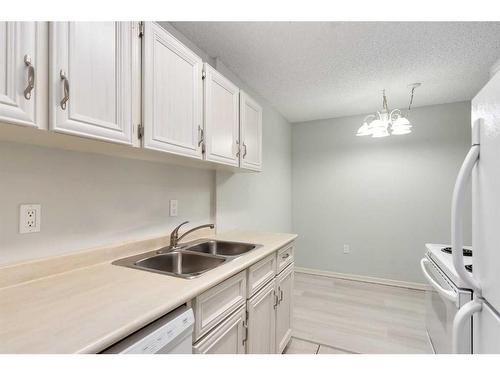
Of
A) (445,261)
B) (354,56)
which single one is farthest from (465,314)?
(354,56)

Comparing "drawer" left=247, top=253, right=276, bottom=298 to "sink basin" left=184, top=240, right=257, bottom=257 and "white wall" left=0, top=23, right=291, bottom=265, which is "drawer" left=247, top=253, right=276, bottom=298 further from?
"white wall" left=0, top=23, right=291, bottom=265

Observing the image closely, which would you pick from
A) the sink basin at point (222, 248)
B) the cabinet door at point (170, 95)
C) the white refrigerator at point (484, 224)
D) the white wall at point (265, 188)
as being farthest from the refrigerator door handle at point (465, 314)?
the white wall at point (265, 188)

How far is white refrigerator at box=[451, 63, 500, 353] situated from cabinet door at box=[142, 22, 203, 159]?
4.16 ft

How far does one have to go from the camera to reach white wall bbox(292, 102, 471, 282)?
3.08m

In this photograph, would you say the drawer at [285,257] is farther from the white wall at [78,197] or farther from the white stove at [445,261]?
the white stove at [445,261]

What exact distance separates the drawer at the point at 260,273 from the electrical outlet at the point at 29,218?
39.7 inches

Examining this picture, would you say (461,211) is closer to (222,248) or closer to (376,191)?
(222,248)

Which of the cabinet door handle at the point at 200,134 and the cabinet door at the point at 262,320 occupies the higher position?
the cabinet door handle at the point at 200,134

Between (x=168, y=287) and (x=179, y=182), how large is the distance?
3.25 ft

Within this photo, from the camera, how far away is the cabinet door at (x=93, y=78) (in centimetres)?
82

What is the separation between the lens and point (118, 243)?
1.35 meters

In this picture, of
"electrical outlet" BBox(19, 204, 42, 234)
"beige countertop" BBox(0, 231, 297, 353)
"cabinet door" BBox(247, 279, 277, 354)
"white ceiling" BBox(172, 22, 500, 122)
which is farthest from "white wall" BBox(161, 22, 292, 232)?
"electrical outlet" BBox(19, 204, 42, 234)

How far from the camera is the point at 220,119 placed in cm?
170

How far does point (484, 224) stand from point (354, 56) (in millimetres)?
1778
